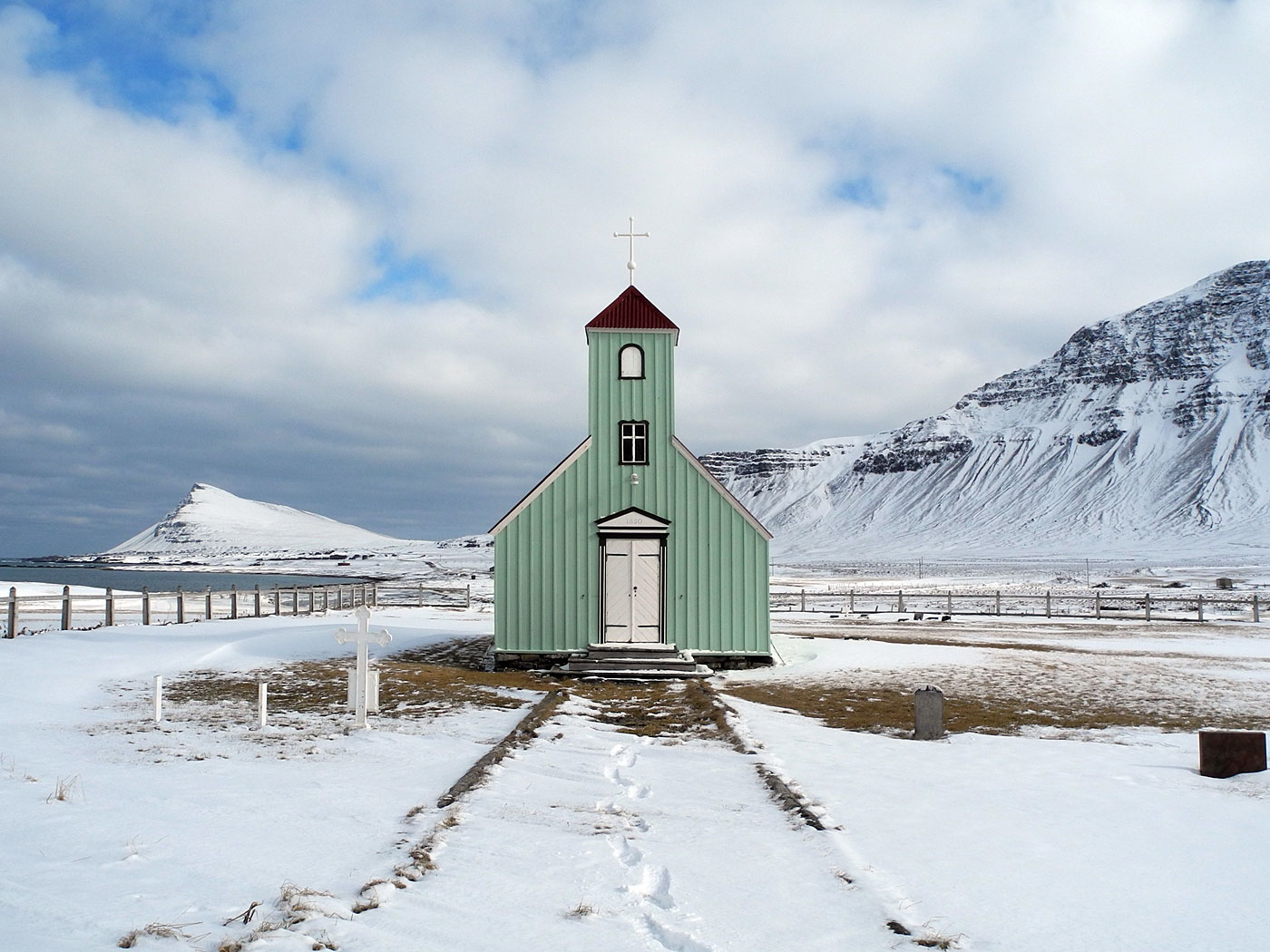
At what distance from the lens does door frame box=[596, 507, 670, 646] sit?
19.7 meters

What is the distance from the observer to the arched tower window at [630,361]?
813 inches

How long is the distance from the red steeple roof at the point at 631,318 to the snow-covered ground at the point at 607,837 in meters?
10.6

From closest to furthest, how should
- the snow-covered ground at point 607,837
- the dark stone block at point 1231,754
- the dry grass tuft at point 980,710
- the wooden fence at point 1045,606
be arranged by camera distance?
the snow-covered ground at point 607,837 → the dark stone block at point 1231,754 → the dry grass tuft at point 980,710 → the wooden fence at point 1045,606

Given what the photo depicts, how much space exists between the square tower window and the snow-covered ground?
338 inches

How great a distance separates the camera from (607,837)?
22.7ft

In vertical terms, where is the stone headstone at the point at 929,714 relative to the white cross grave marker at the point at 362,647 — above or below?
below

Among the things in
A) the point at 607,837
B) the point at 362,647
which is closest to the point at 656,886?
the point at 607,837

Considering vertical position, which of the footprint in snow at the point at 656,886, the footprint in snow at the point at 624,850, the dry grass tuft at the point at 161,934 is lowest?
the footprint in snow at the point at 624,850

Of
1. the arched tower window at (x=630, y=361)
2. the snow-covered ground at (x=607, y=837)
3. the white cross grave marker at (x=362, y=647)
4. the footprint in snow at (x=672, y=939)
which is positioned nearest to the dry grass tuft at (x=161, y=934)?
the snow-covered ground at (x=607, y=837)

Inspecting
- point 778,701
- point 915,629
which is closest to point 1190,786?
point 778,701

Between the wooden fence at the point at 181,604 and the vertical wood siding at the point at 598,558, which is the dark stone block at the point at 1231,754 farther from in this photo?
the wooden fence at the point at 181,604

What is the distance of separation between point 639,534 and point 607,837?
12.9m

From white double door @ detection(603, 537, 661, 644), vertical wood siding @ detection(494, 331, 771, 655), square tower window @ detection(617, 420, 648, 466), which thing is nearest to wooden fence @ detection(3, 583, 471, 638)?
vertical wood siding @ detection(494, 331, 771, 655)

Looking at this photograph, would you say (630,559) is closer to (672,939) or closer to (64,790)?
(64,790)
